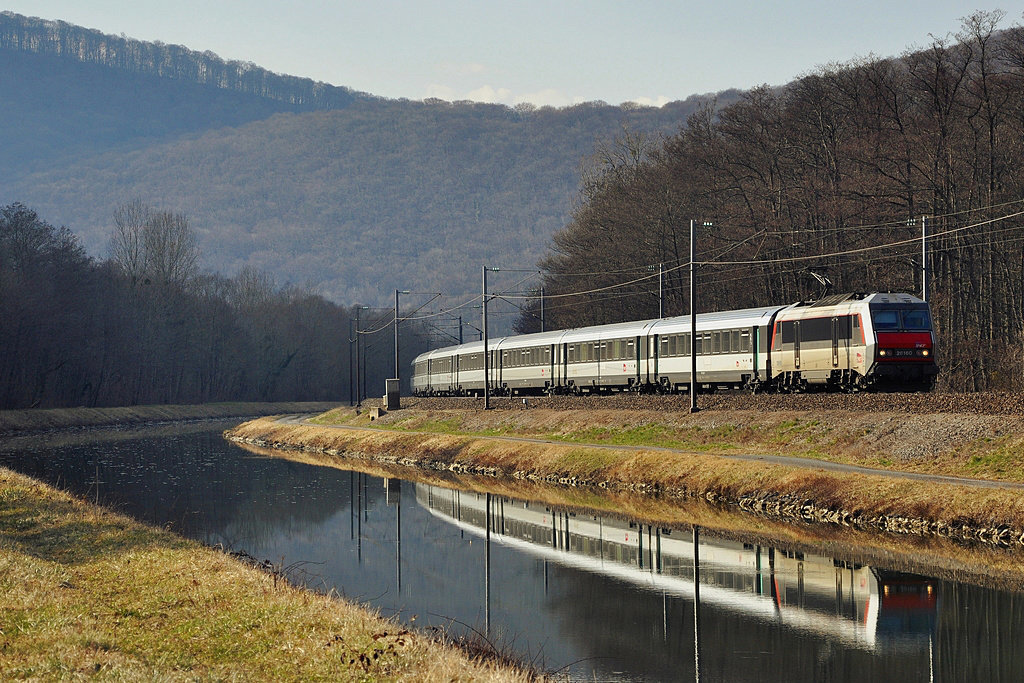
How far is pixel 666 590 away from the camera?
2366cm

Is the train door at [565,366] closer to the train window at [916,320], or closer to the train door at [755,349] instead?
the train door at [755,349]

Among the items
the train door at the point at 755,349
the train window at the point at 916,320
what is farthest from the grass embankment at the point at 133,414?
the train window at the point at 916,320

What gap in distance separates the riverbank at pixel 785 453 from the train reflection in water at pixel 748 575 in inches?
154

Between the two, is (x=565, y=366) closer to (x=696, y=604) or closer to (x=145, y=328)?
(x=696, y=604)

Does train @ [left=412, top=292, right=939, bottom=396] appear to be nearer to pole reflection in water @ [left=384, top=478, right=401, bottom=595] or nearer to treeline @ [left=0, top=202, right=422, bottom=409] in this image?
pole reflection in water @ [left=384, top=478, right=401, bottom=595]

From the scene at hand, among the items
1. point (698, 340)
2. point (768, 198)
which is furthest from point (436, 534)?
point (768, 198)

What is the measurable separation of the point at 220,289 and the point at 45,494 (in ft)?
512

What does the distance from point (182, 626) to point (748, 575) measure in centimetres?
1282

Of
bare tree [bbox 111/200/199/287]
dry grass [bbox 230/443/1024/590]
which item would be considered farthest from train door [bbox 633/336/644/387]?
bare tree [bbox 111/200/199/287]

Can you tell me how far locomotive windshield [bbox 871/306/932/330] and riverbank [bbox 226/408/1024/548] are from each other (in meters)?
4.41

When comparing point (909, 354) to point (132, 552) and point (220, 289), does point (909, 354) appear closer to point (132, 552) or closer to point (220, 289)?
point (132, 552)

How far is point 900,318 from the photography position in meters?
42.9

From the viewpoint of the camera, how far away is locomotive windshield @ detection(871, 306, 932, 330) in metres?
42.6

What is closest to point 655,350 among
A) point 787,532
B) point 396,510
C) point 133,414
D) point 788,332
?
point 788,332
